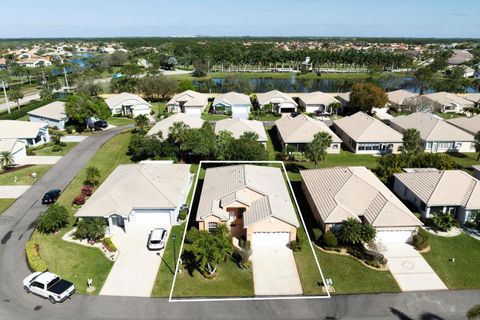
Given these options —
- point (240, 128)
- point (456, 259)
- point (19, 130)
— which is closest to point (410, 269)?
point (456, 259)

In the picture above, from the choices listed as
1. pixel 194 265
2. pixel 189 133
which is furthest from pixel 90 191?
pixel 194 265

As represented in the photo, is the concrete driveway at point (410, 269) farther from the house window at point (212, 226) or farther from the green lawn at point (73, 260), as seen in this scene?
the green lawn at point (73, 260)

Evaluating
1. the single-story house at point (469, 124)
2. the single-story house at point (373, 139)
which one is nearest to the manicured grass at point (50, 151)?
the single-story house at point (373, 139)

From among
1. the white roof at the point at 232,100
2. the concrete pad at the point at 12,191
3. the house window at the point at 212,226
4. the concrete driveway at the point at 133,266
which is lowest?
the concrete driveway at the point at 133,266

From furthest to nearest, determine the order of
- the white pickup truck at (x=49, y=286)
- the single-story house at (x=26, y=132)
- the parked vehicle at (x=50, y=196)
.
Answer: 1. the single-story house at (x=26, y=132)
2. the parked vehicle at (x=50, y=196)
3. the white pickup truck at (x=49, y=286)

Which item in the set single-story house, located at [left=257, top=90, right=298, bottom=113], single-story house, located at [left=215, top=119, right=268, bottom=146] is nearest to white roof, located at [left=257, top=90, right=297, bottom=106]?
single-story house, located at [left=257, top=90, right=298, bottom=113]

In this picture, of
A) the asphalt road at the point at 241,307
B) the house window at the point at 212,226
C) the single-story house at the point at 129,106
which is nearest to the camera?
the asphalt road at the point at 241,307
